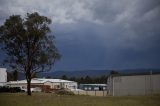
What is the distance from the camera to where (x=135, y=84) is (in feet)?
221

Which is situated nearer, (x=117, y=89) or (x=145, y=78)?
(x=145, y=78)

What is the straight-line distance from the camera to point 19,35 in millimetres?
60031

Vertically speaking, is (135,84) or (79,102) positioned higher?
(135,84)

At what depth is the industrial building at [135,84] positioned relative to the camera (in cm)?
6338

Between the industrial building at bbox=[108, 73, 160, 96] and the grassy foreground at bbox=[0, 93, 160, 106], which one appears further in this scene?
the industrial building at bbox=[108, 73, 160, 96]

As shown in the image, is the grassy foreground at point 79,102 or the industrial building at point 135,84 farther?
the industrial building at point 135,84

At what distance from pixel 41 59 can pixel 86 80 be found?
136 meters

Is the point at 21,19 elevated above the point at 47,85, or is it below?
above

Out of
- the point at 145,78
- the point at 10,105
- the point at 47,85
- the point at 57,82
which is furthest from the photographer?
the point at 57,82

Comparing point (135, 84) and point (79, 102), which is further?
point (135, 84)

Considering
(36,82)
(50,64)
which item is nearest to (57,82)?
(36,82)

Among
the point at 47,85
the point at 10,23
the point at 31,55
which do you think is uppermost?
the point at 10,23

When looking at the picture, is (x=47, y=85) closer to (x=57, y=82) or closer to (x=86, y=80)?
(x=57, y=82)

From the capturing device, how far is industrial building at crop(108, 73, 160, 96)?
63375 mm
